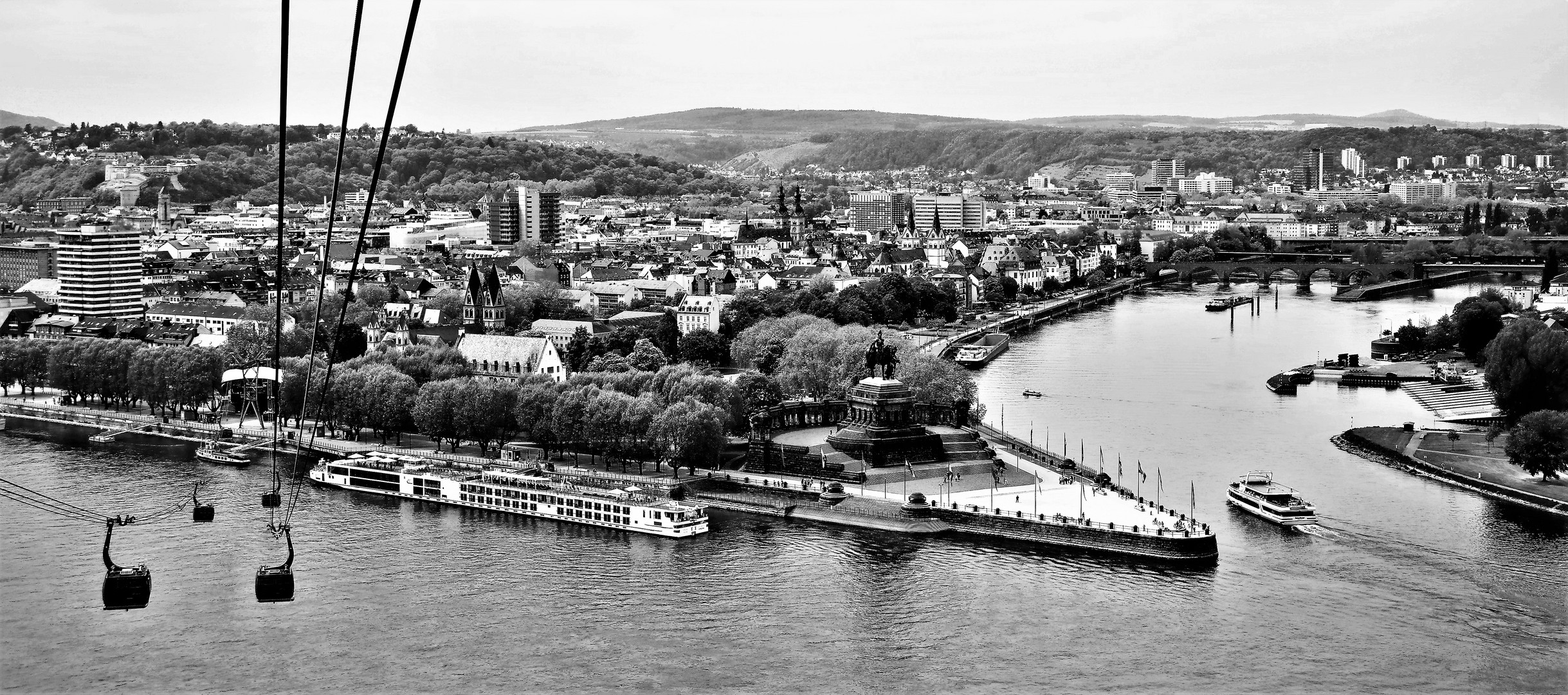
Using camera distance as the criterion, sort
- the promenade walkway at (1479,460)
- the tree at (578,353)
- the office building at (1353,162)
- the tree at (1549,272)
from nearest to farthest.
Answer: the promenade walkway at (1479,460), the tree at (578,353), the tree at (1549,272), the office building at (1353,162)

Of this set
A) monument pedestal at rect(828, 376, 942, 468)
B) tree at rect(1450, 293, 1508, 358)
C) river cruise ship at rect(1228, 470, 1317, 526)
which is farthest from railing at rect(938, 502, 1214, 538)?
tree at rect(1450, 293, 1508, 358)

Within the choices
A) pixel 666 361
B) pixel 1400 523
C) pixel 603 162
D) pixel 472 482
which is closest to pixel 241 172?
pixel 603 162

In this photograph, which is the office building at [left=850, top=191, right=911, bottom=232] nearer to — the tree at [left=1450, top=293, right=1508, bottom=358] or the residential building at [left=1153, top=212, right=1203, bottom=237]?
the residential building at [left=1153, top=212, right=1203, bottom=237]

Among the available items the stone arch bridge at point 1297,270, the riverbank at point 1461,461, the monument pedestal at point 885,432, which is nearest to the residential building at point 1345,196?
the stone arch bridge at point 1297,270

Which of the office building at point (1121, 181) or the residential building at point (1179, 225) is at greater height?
the office building at point (1121, 181)

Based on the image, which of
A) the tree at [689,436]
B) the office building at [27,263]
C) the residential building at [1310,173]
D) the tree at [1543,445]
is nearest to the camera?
the tree at [1543,445]

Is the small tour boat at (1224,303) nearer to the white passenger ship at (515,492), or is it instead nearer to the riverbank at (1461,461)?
the riverbank at (1461,461)

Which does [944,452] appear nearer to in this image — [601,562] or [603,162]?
[601,562]

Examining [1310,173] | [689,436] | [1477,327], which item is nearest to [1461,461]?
[689,436]
